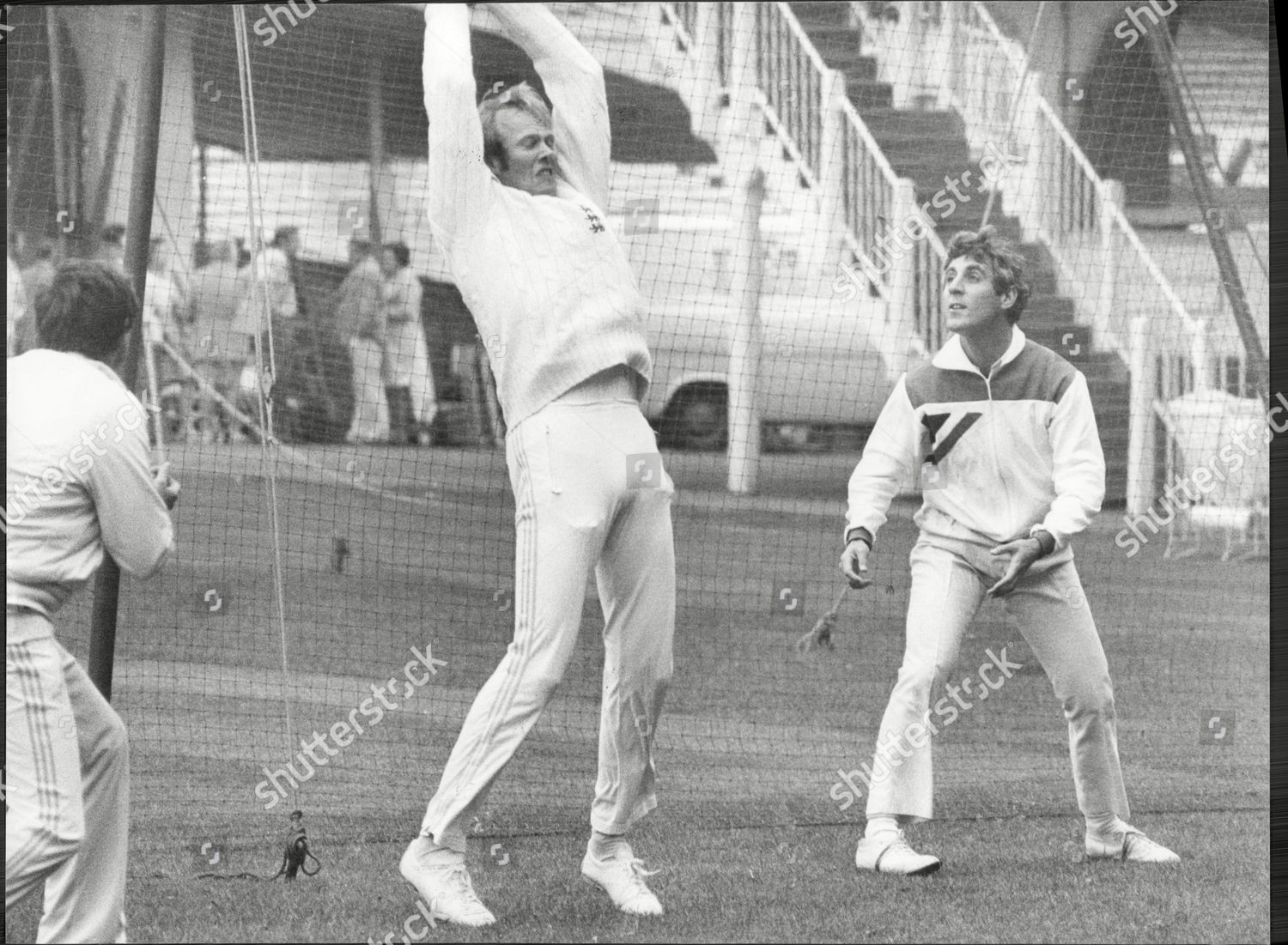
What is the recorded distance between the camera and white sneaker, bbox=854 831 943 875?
4141 mm

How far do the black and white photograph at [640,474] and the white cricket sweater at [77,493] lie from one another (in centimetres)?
1

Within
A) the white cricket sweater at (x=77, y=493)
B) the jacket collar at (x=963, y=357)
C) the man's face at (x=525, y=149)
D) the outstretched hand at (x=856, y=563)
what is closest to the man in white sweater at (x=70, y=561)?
the white cricket sweater at (x=77, y=493)

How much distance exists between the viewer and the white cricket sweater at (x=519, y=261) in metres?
3.74

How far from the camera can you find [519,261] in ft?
12.5

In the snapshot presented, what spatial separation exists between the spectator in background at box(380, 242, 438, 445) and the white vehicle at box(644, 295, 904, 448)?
1.02 metres

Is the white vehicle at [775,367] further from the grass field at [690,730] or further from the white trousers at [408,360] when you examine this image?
the white trousers at [408,360]

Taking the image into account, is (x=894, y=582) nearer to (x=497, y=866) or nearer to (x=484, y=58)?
(x=484, y=58)

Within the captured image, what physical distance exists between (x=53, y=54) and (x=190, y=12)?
44.0 inches

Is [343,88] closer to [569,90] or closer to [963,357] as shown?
[569,90]

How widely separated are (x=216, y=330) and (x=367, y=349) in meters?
0.74
